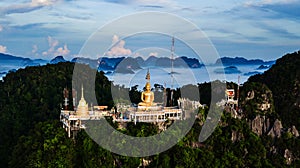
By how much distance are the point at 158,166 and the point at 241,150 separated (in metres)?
5.07

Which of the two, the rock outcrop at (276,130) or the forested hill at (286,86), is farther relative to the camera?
the forested hill at (286,86)

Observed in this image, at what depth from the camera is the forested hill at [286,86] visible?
116ft

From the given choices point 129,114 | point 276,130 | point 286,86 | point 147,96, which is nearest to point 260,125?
point 276,130

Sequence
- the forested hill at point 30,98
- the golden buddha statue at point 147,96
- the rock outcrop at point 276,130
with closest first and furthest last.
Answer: the golden buddha statue at point 147,96 → the forested hill at point 30,98 → the rock outcrop at point 276,130

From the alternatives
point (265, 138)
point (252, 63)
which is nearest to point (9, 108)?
point (265, 138)

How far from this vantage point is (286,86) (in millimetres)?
38125

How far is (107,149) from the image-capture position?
21.2 metres

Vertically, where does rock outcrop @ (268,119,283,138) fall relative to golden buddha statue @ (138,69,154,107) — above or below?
below

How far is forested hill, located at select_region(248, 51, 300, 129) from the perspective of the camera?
35.4 m

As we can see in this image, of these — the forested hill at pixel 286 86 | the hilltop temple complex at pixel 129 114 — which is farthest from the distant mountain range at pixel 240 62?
the hilltop temple complex at pixel 129 114

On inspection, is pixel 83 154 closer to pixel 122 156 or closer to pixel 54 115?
pixel 122 156

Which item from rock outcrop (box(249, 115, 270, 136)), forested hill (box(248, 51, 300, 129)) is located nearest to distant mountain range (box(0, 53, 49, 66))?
forested hill (box(248, 51, 300, 129))

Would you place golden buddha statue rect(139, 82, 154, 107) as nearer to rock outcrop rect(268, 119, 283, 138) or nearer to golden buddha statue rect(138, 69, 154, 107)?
golden buddha statue rect(138, 69, 154, 107)

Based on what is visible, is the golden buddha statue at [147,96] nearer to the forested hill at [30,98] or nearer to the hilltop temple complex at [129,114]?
the hilltop temple complex at [129,114]
